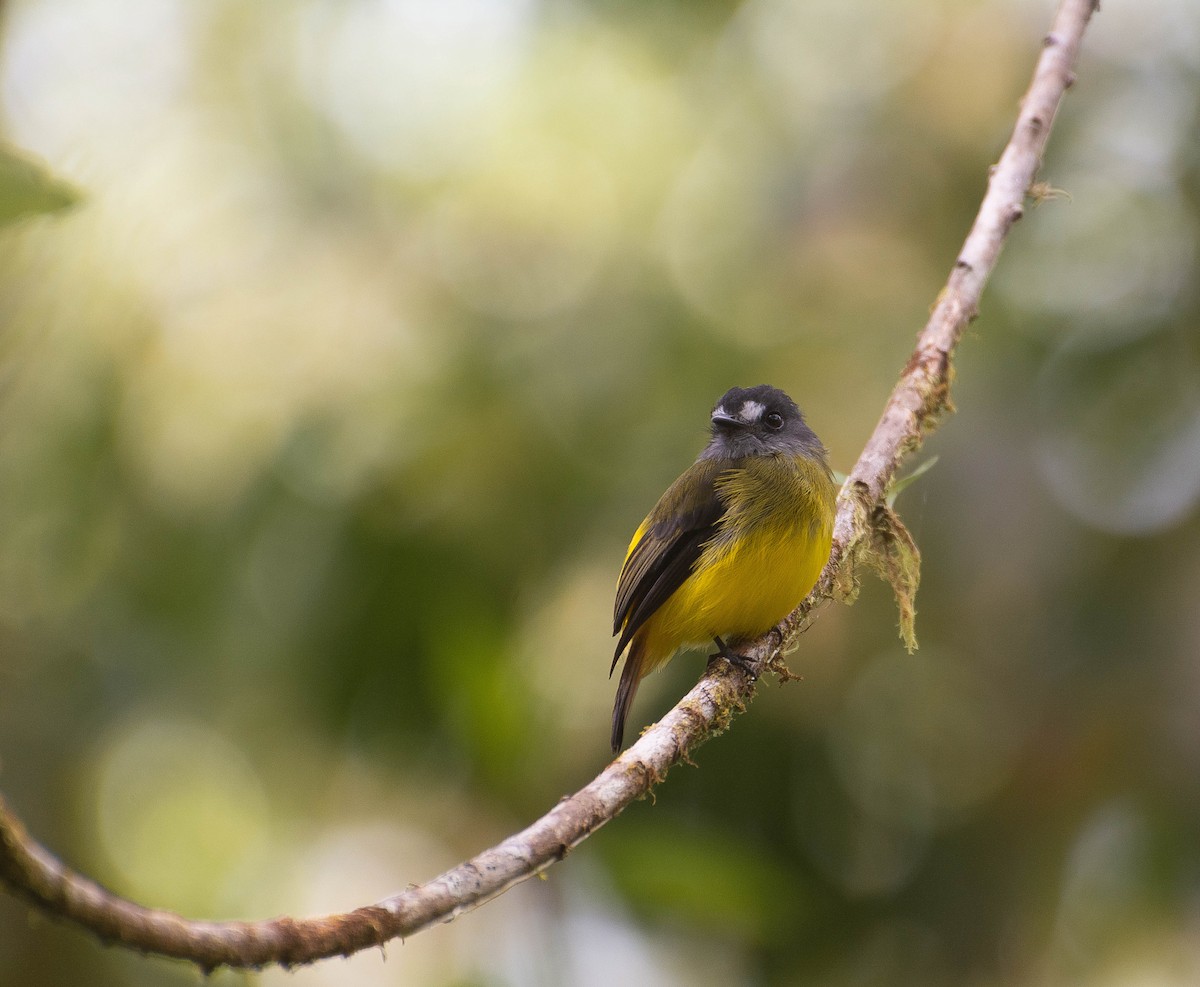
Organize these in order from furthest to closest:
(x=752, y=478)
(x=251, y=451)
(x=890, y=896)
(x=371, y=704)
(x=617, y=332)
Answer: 1. (x=617, y=332)
2. (x=251, y=451)
3. (x=890, y=896)
4. (x=371, y=704)
5. (x=752, y=478)

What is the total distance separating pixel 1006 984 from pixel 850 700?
1.95 m

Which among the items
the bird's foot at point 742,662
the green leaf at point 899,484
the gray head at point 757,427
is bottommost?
the bird's foot at point 742,662

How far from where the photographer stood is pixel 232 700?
8.05 m

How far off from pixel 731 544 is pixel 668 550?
0.90ft

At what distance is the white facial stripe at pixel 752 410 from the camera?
4590mm

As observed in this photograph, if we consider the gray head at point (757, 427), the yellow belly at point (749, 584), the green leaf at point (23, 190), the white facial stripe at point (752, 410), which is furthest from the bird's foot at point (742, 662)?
the green leaf at point (23, 190)

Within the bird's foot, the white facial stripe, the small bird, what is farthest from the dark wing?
the bird's foot

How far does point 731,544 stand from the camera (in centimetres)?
402

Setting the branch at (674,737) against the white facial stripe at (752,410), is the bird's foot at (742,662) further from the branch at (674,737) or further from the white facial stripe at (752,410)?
the white facial stripe at (752,410)

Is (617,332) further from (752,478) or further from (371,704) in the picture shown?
(752,478)

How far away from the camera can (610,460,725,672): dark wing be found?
413 cm

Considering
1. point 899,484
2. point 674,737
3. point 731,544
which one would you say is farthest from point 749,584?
point 674,737

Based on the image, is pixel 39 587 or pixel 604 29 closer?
pixel 39 587

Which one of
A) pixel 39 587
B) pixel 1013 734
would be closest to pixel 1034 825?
pixel 1013 734
